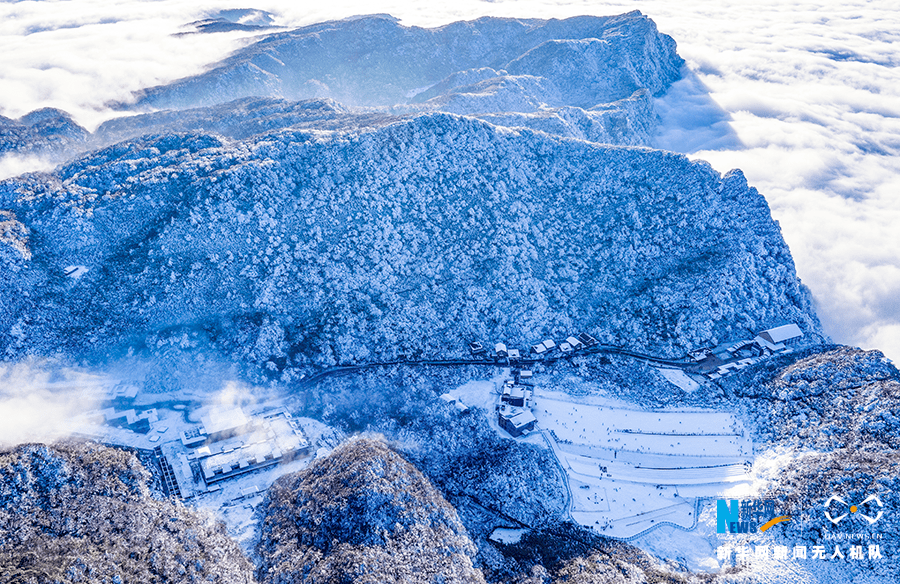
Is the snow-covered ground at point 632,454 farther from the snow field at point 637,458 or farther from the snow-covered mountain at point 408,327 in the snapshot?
the snow-covered mountain at point 408,327

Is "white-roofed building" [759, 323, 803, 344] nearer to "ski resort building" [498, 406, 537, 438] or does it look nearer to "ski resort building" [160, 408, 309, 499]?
"ski resort building" [498, 406, 537, 438]

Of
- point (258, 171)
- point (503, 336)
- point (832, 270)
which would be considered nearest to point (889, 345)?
point (832, 270)

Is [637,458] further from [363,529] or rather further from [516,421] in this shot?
[363,529]

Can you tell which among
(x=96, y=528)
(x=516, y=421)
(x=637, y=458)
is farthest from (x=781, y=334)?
(x=96, y=528)

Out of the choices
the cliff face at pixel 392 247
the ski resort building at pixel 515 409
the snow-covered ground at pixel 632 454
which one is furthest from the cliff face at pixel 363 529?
the cliff face at pixel 392 247

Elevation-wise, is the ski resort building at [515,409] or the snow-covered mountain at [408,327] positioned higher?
the snow-covered mountain at [408,327]

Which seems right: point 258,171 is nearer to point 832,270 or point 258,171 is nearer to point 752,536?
point 752,536
